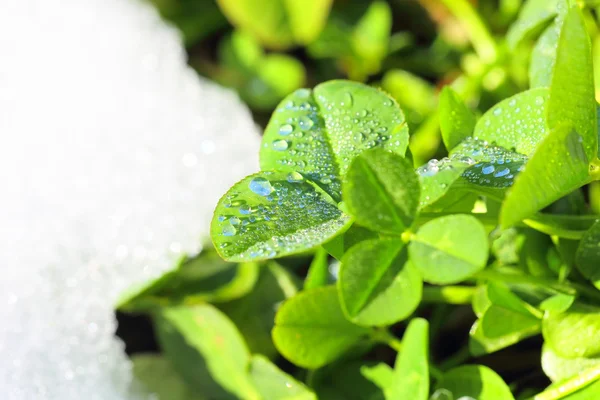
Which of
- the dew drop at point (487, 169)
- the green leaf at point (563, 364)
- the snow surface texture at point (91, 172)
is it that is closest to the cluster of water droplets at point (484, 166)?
the dew drop at point (487, 169)

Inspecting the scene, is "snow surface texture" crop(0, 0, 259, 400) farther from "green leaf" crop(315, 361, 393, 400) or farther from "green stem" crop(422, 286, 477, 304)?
"green stem" crop(422, 286, 477, 304)

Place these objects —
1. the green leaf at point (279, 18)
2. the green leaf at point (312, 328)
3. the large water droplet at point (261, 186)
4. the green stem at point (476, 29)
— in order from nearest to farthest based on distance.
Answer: the large water droplet at point (261, 186) < the green leaf at point (312, 328) < the green stem at point (476, 29) < the green leaf at point (279, 18)

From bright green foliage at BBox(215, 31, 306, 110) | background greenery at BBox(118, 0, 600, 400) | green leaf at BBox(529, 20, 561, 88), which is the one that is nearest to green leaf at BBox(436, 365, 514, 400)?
background greenery at BBox(118, 0, 600, 400)

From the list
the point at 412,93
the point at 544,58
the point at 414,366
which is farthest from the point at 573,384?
the point at 412,93

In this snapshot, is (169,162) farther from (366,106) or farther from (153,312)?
(366,106)

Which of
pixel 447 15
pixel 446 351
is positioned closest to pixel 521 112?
pixel 446 351

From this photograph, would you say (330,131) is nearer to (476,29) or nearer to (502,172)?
(502,172)

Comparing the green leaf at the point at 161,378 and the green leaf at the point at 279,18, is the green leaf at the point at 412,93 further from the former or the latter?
the green leaf at the point at 161,378
